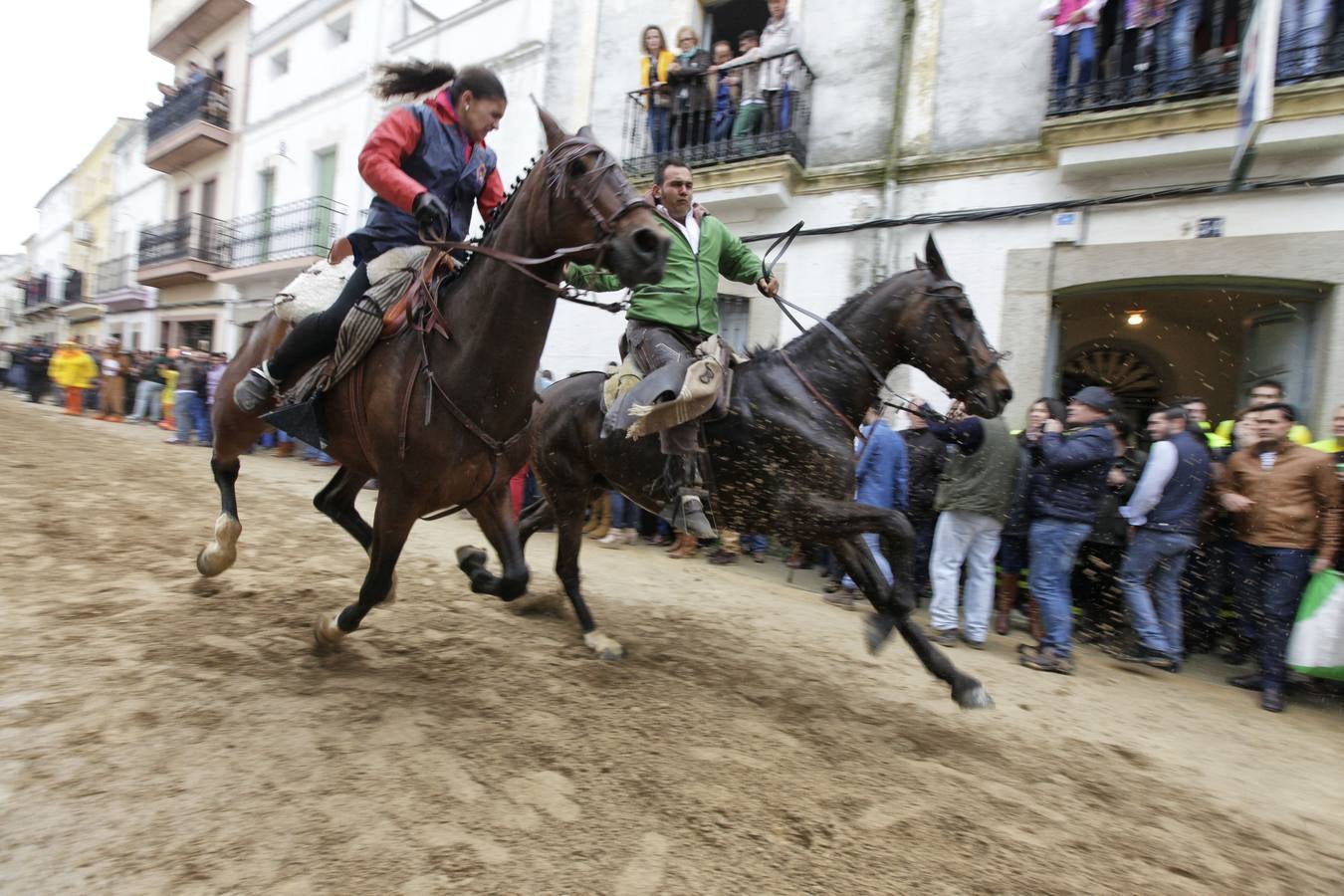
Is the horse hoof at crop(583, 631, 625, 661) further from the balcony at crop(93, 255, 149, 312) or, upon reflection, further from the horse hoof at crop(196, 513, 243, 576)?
the balcony at crop(93, 255, 149, 312)

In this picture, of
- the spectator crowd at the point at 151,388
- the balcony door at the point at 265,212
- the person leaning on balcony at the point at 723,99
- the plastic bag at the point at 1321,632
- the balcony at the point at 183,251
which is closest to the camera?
the plastic bag at the point at 1321,632

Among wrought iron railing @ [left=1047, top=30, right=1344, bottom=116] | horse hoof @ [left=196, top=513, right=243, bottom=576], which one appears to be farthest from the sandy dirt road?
wrought iron railing @ [left=1047, top=30, right=1344, bottom=116]

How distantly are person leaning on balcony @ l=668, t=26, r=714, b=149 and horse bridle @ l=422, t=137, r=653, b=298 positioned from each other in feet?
25.1

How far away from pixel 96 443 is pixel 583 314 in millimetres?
7297

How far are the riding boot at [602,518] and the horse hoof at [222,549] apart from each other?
447 centimetres

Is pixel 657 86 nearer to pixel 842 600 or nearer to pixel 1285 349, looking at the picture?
pixel 842 600

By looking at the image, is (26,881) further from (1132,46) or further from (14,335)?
(14,335)

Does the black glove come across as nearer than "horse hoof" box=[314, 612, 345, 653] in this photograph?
Yes

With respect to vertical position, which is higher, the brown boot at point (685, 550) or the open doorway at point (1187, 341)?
the open doorway at point (1187, 341)

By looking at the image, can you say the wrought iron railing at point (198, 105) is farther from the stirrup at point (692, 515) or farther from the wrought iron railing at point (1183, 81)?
the stirrup at point (692, 515)

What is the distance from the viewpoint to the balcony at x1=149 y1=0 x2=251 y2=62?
19.7 metres

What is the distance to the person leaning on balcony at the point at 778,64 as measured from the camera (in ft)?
29.5

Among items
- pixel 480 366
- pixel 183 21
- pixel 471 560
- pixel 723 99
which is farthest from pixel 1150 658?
pixel 183 21

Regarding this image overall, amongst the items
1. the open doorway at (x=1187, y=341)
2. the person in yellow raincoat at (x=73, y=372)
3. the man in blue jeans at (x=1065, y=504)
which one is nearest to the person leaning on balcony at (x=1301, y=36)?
the open doorway at (x=1187, y=341)
